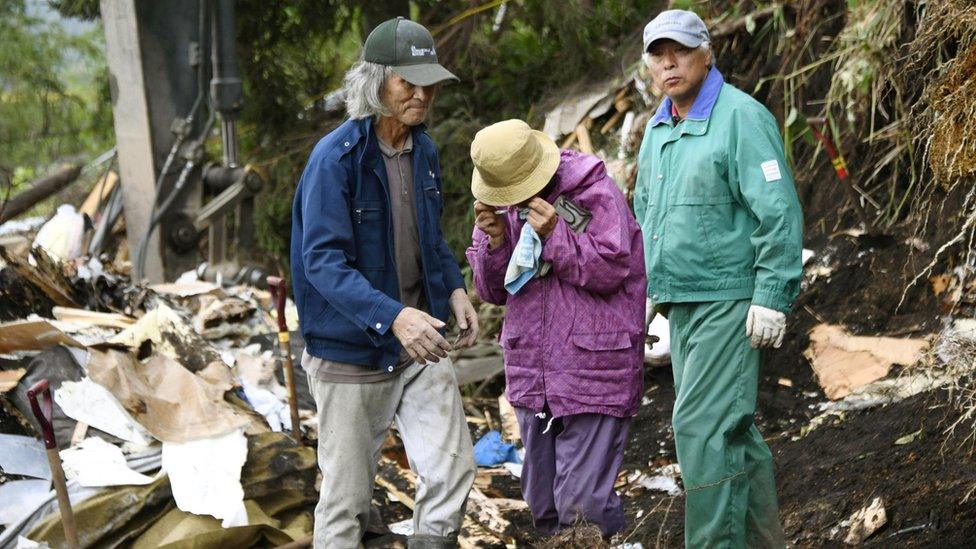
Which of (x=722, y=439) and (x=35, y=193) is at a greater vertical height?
(x=35, y=193)

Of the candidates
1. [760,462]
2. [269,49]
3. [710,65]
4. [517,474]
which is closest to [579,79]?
[269,49]

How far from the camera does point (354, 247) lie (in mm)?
3775

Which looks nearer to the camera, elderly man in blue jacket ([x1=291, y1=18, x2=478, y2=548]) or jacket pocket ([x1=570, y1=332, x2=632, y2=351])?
elderly man in blue jacket ([x1=291, y1=18, x2=478, y2=548])

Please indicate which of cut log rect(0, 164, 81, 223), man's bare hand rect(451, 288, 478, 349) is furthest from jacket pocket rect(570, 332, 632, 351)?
cut log rect(0, 164, 81, 223)

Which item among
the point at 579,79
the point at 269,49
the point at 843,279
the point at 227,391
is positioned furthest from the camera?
the point at 269,49

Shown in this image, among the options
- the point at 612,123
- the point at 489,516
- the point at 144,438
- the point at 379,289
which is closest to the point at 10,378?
the point at 144,438

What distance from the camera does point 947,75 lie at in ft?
15.3

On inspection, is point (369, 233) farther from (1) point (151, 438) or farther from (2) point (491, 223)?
(1) point (151, 438)

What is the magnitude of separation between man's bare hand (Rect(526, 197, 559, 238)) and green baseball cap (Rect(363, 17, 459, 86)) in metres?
0.54

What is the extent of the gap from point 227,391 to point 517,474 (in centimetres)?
157

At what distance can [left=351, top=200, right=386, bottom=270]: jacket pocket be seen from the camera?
3.79 metres

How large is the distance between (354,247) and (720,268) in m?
1.26

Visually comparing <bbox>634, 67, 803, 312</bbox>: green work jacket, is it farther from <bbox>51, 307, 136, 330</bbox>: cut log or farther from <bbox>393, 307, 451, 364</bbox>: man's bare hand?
<bbox>51, 307, 136, 330</bbox>: cut log

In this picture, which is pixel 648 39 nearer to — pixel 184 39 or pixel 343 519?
pixel 343 519
